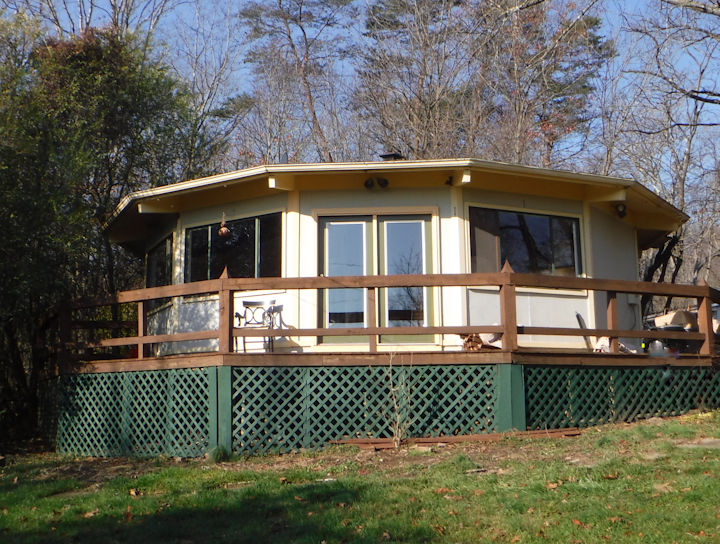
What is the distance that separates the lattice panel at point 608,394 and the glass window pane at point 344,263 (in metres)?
2.65

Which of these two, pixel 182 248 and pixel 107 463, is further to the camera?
pixel 182 248

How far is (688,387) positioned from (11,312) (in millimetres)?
8481

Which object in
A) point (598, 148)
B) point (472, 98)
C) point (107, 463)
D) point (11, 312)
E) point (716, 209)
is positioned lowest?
point (107, 463)

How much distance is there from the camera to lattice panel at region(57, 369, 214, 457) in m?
8.82

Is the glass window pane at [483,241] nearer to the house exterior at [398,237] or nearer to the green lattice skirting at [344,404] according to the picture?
the house exterior at [398,237]

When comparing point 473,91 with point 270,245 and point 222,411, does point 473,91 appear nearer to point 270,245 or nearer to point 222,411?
point 270,245

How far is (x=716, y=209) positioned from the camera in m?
23.2

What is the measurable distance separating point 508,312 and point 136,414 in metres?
4.44

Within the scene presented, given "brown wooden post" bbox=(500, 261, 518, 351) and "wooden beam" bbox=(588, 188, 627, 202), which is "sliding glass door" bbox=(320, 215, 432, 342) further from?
"wooden beam" bbox=(588, 188, 627, 202)

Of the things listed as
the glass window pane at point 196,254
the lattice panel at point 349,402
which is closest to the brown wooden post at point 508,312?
the lattice panel at point 349,402

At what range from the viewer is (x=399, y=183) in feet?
35.4

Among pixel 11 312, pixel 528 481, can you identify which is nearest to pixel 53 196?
pixel 11 312

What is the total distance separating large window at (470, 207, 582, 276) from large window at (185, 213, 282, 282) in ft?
8.96

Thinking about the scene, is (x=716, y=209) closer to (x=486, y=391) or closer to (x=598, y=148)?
(x=598, y=148)
